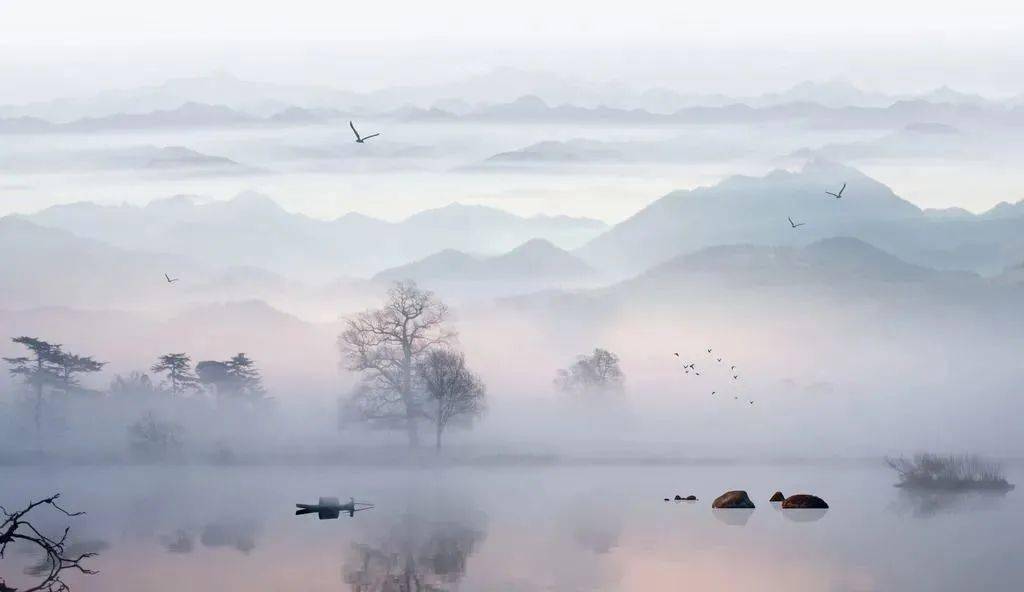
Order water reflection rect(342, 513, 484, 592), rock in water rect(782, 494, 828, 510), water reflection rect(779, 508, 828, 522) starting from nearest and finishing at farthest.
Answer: water reflection rect(342, 513, 484, 592) → water reflection rect(779, 508, 828, 522) → rock in water rect(782, 494, 828, 510)

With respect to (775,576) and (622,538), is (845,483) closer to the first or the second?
(622,538)

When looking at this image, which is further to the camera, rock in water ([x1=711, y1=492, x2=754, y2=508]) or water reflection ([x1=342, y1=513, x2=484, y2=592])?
rock in water ([x1=711, y1=492, x2=754, y2=508])

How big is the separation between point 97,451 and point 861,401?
260 feet

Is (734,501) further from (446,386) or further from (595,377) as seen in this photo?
(595,377)

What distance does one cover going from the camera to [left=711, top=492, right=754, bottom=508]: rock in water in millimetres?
85500

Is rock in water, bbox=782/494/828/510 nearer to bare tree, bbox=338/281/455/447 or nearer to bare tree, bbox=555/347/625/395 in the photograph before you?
bare tree, bbox=338/281/455/447

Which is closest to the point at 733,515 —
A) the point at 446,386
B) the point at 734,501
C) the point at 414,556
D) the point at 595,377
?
the point at 734,501

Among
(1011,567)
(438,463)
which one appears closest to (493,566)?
(1011,567)

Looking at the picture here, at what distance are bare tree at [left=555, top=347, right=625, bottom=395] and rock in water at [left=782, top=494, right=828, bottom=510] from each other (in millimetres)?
65089

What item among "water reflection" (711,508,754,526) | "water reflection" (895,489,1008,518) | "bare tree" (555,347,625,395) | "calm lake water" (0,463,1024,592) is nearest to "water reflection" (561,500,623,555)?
"calm lake water" (0,463,1024,592)

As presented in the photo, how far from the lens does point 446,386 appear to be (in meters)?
120

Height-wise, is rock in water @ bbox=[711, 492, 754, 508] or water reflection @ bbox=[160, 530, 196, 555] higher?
rock in water @ bbox=[711, 492, 754, 508]

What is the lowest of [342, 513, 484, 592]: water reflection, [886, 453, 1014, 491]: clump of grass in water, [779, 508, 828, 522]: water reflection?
[342, 513, 484, 592]: water reflection

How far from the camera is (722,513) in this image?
273ft
